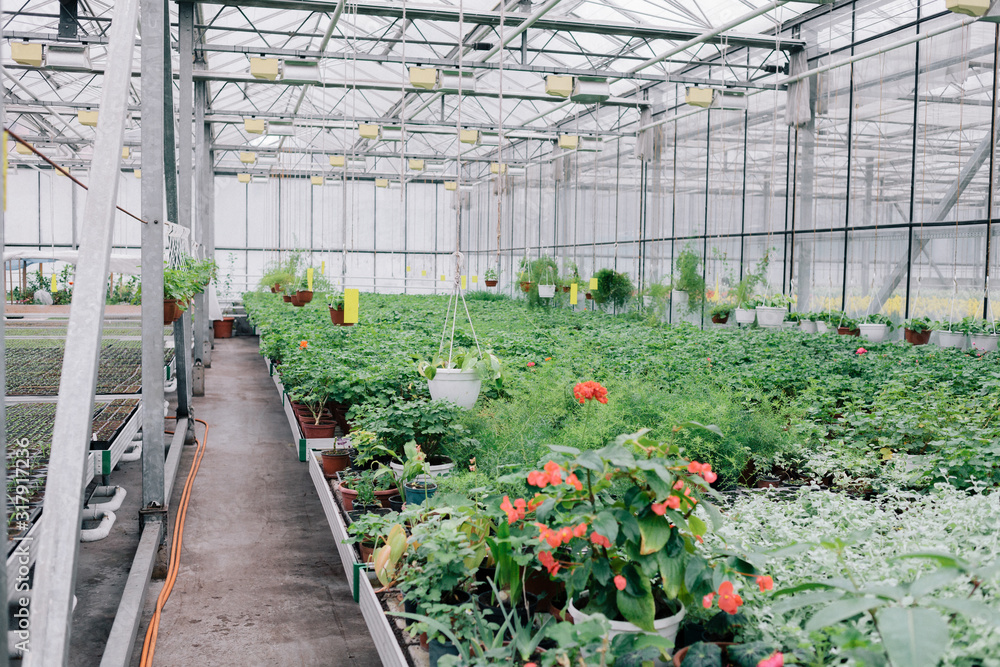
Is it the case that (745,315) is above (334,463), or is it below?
above

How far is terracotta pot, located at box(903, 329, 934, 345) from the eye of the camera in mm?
7730

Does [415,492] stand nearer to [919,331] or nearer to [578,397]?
[578,397]

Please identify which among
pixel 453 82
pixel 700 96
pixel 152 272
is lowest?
pixel 152 272

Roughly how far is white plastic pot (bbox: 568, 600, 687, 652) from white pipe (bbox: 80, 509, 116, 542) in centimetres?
284

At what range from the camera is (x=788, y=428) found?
4.39m

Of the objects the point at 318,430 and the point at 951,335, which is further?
the point at 951,335

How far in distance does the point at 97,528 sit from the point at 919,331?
24.2 ft

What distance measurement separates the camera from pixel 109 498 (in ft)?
15.7

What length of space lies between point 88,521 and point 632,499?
3648 mm

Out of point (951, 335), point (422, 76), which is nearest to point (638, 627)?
point (951, 335)

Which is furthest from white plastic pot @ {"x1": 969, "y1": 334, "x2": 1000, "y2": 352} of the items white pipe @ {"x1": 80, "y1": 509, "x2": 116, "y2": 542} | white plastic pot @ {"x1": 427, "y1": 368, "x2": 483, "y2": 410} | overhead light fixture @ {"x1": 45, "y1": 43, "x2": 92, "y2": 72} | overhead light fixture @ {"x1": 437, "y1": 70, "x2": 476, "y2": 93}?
overhead light fixture @ {"x1": 45, "y1": 43, "x2": 92, "y2": 72}

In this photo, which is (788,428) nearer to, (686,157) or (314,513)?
(314,513)

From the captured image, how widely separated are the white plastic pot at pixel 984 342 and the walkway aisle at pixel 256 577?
618 centimetres

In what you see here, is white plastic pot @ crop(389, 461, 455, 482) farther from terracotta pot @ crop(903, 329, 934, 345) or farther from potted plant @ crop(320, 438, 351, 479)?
terracotta pot @ crop(903, 329, 934, 345)
